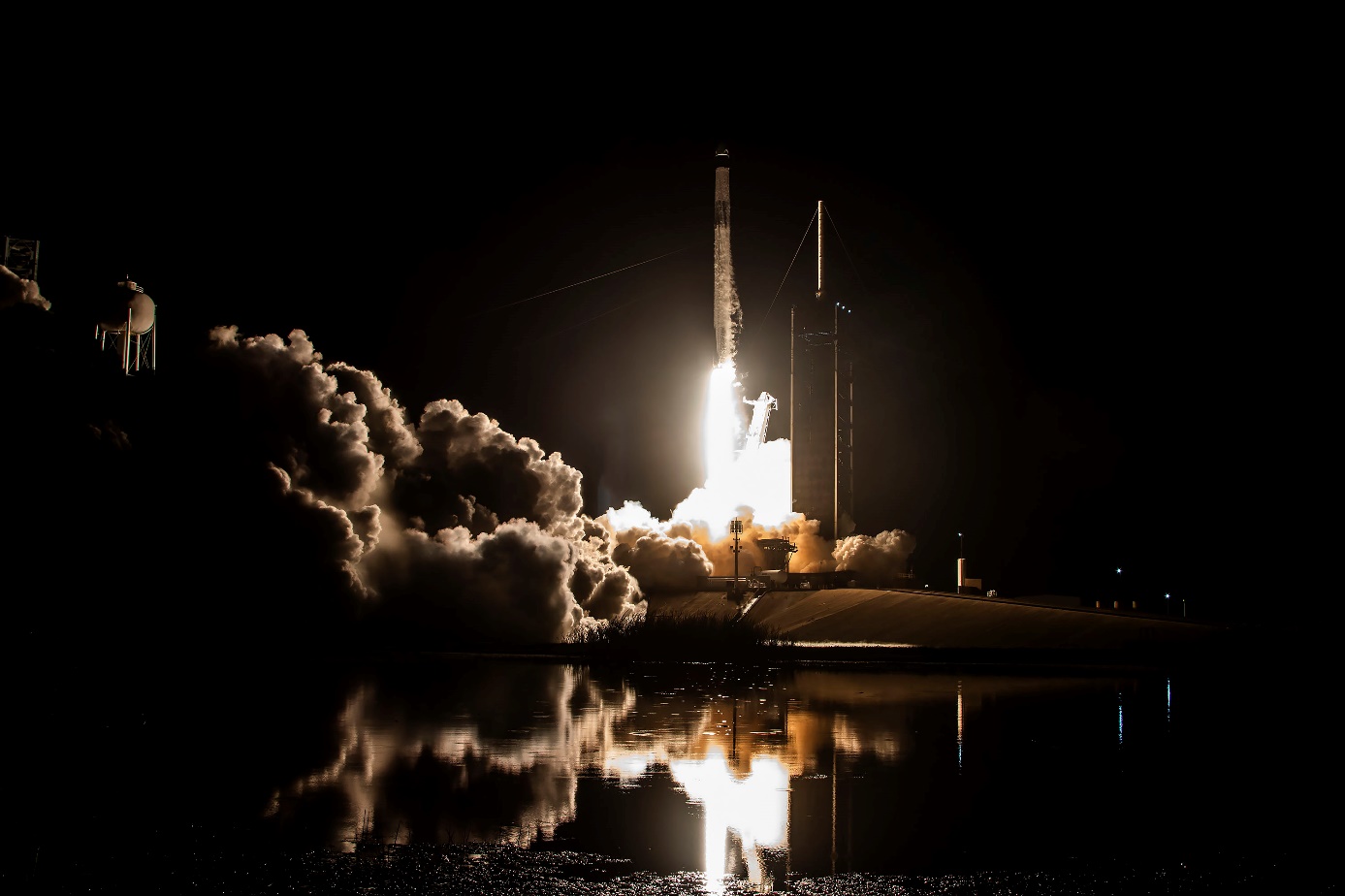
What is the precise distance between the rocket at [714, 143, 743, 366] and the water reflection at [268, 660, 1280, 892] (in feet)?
154

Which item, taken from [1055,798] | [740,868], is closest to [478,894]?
[740,868]

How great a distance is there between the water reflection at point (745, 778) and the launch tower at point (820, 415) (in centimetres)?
4987

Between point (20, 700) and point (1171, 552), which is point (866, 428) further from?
point (20, 700)

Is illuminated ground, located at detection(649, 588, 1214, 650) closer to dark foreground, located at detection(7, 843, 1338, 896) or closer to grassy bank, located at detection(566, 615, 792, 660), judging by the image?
grassy bank, located at detection(566, 615, 792, 660)

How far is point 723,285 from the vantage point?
69.6 meters

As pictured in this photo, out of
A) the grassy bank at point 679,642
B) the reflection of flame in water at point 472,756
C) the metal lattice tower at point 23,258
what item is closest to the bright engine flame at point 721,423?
the grassy bank at point 679,642

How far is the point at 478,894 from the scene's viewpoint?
8.98m

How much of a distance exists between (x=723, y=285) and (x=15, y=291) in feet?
124

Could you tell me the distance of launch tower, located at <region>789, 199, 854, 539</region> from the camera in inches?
2874

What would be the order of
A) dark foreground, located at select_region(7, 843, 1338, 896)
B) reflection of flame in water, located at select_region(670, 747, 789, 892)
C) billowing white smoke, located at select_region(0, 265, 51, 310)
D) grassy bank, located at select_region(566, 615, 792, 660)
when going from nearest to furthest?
dark foreground, located at select_region(7, 843, 1338, 896) < reflection of flame in water, located at select_region(670, 747, 789, 892) < grassy bank, located at select_region(566, 615, 792, 660) < billowing white smoke, located at select_region(0, 265, 51, 310)

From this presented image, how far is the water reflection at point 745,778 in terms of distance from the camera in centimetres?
1075

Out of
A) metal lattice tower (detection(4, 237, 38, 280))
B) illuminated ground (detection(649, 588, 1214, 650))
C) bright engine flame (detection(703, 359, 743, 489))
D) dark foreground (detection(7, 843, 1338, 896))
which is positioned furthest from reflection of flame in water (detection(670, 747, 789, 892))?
bright engine flame (detection(703, 359, 743, 489))

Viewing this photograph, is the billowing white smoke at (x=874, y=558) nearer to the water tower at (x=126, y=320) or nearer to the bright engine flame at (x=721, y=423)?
→ the bright engine flame at (x=721, y=423)

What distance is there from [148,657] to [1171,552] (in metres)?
65.2
